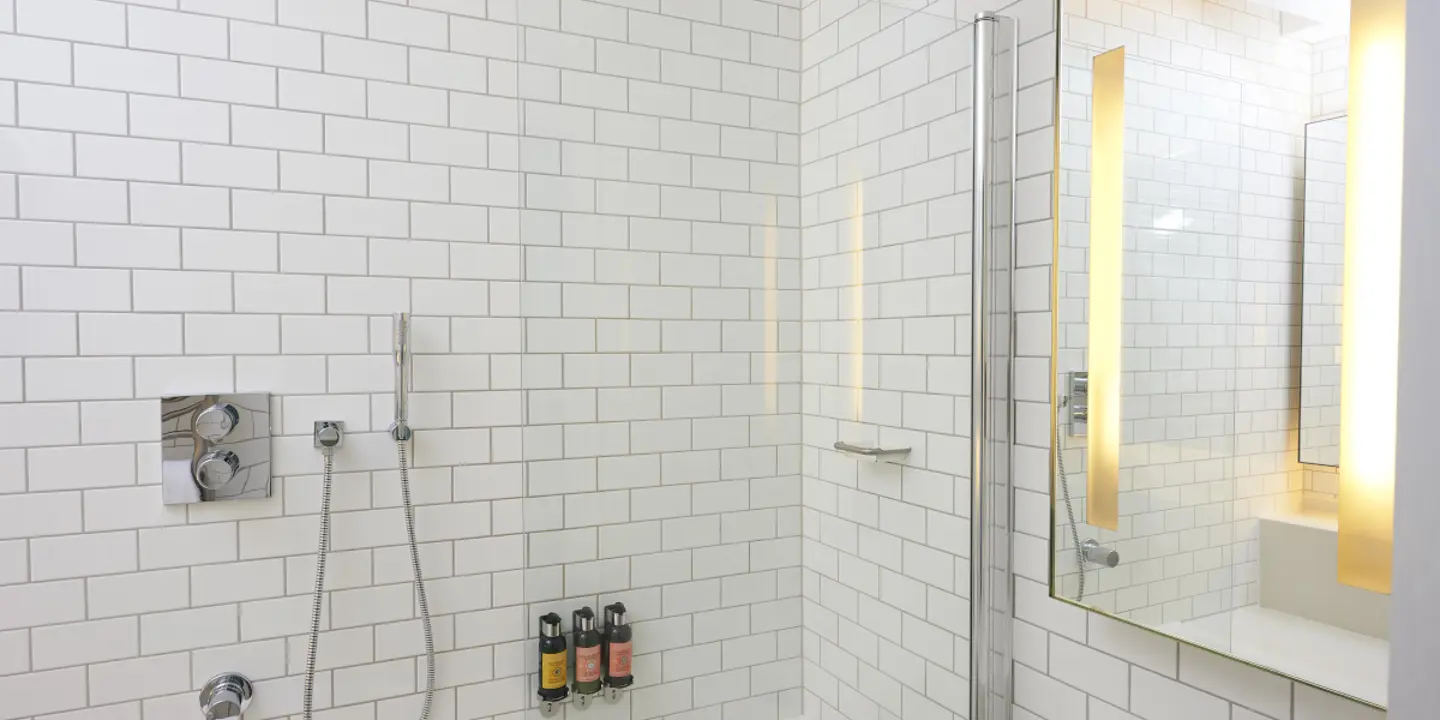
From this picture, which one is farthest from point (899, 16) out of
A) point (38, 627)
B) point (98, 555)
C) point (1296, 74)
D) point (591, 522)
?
point (38, 627)

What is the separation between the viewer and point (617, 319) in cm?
140

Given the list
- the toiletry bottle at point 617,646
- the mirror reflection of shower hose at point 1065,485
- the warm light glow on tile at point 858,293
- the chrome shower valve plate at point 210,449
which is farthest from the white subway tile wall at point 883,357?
the chrome shower valve plate at point 210,449

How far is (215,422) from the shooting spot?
169 centimetres

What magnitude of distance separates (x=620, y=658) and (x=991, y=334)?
35.1 inches

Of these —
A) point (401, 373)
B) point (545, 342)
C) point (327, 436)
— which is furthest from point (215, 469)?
point (545, 342)

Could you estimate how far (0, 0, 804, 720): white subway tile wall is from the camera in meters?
1.41

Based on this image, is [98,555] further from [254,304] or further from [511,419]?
[511,419]

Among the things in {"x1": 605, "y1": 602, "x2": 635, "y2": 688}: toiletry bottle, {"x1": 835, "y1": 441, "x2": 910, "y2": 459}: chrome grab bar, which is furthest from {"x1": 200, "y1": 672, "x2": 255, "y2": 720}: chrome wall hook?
{"x1": 835, "y1": 441, "x2": 910, "y2": 459}: chrome grab bar

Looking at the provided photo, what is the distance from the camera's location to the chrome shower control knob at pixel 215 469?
1.68 meters

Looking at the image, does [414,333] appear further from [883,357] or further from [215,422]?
[883,357]

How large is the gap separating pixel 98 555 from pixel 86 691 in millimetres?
277

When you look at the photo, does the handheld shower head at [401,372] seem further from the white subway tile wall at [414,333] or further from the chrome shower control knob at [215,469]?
the chrome shower control knob at [215,469]

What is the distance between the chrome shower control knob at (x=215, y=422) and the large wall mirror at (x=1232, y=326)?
166cm

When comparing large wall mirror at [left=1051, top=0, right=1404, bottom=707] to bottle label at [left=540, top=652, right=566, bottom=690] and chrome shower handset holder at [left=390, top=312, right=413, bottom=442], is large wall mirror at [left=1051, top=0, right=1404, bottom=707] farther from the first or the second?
chrome shower handset holder at [left=390, top=312, right=413, bottom=442]
